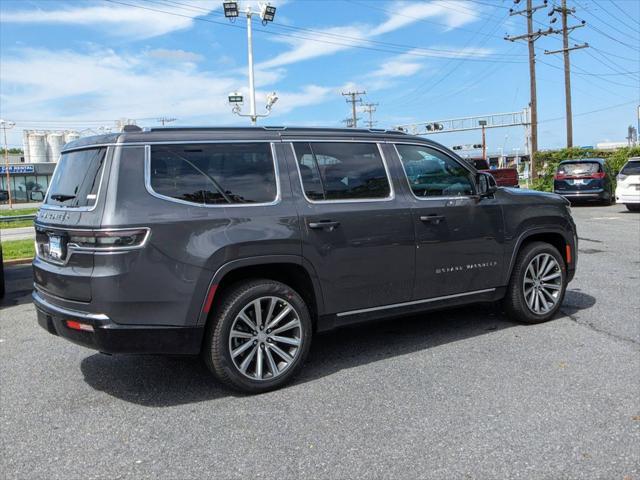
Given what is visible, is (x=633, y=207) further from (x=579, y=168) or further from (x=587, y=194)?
(x=579, y=168)

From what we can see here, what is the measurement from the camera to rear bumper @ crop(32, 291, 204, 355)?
12.6 ft

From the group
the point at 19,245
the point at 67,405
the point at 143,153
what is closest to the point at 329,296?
the point at 143,153

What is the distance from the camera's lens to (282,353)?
14.3ft

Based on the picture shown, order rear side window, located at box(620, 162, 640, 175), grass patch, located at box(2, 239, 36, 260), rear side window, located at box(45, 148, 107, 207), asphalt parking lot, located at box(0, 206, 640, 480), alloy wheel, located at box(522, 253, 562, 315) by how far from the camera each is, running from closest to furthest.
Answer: asphalt parking lot, located at box(0, 206, 640, 480) < rear side window, located at box(45, 148, 107, 207) < alloy wheel, located at box(522, 253, 562, 315) < grass patch, located at box(2, 239, 36, 260) < rear side window, located at box(620, 162, 640, 175)

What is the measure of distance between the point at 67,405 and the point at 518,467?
3.03 metres

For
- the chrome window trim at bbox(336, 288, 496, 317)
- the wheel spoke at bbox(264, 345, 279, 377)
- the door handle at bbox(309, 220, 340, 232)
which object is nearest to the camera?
the wheel spoke at bbox(264, 345, 279, 377)

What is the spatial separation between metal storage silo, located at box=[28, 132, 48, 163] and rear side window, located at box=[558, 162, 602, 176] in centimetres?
7816

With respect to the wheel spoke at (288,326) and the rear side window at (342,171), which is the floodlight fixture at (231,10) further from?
the wheel spoke at (288,326)

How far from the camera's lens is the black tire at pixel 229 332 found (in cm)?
411

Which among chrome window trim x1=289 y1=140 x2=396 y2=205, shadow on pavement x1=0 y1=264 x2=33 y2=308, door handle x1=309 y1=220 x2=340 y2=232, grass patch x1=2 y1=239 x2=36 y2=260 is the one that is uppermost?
chrome window trim x1=289 y1=140 x2=396 y2=205

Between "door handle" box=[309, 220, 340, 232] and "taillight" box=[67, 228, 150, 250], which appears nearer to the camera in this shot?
"taillight" box=[67, 228, 150, 250]

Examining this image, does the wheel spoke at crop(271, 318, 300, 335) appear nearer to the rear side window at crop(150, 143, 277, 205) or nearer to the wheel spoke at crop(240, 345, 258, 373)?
the wheel spoke at crop(240, 345, 258, 373)

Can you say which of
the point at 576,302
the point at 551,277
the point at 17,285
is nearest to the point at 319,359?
the point at 551,277

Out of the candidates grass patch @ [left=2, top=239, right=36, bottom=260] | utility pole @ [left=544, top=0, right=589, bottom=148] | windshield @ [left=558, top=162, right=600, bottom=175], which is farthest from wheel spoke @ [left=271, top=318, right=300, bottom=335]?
utility pole @ [left=544, top=0, right=589, bottom=148]
